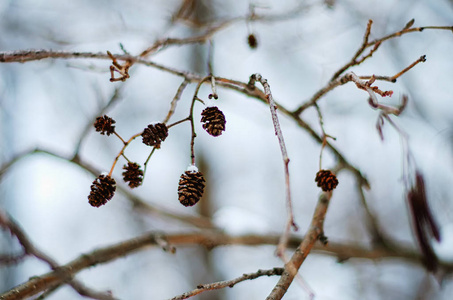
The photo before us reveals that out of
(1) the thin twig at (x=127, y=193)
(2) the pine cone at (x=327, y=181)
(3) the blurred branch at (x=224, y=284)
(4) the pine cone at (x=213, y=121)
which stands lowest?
(3) the blurred branch at (x=224, y=284)

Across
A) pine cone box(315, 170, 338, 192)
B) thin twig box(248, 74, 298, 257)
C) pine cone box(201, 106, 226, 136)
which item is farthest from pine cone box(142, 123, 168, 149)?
pine cone box(315, 170, 338, 192)

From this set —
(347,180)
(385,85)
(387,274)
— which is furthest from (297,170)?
(385,85)

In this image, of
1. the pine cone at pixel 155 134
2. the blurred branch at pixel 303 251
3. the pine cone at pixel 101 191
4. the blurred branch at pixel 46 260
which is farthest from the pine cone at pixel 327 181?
the blurred branch at pixel 46 260

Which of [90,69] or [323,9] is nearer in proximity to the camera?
[90,69]

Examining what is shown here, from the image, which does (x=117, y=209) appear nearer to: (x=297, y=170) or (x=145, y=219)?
(x=145, y=219)

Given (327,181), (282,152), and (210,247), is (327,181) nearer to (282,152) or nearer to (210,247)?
(282,152)

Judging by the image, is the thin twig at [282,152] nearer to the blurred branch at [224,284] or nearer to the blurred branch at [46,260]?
the blurred branch at [224,284]
